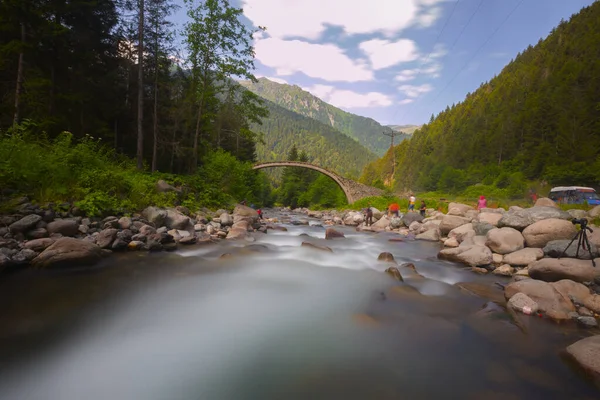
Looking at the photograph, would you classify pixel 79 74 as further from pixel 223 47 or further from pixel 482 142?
pixel 482 142

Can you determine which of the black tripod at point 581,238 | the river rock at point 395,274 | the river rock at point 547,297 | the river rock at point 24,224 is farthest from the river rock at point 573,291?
the river rock at point 24,224

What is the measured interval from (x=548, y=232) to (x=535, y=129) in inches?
2398

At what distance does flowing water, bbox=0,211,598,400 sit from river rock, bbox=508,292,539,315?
0.25 metres

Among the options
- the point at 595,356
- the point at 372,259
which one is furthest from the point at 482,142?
the point at 595,356

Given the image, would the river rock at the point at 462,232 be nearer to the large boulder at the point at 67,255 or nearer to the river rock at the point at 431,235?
the river rock at the point at 431,235

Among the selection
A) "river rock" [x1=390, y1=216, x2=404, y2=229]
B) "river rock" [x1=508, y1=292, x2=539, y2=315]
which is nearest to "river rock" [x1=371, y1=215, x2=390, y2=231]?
"river rock" [x1=390, y1=216, x2=404, y2=229]

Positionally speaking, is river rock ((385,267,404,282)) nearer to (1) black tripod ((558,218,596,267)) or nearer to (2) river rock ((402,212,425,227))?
(1) black tripod ((558,218,596,267))

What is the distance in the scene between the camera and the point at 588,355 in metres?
4.02

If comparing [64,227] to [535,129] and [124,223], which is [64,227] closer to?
[124,223]

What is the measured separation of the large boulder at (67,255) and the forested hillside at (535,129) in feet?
155

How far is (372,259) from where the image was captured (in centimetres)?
1073

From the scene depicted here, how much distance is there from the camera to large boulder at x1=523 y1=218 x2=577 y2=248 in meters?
9.56

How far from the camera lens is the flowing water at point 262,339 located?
3.64m

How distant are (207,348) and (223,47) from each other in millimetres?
22622
